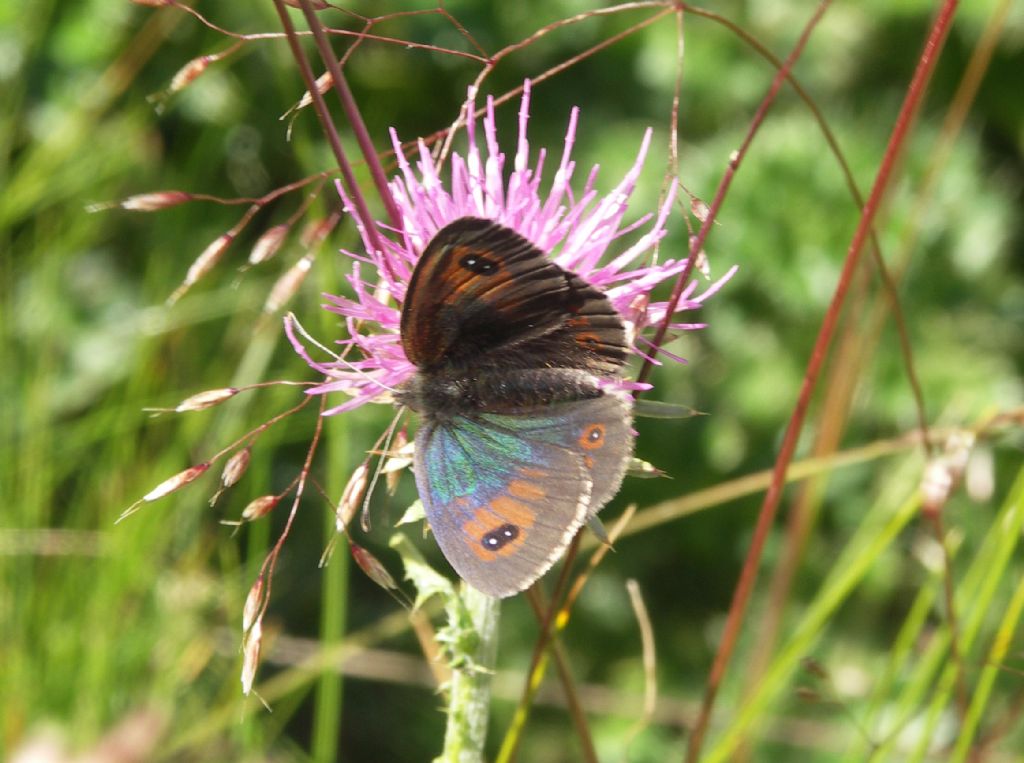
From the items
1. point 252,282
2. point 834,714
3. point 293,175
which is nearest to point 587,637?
point 834,714

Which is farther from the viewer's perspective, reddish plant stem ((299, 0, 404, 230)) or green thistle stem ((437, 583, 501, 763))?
green thistle stem ((437, 583, 501, 763))

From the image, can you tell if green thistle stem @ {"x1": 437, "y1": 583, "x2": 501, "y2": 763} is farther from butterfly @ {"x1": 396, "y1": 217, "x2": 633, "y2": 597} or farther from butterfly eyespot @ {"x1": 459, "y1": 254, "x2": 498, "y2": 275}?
butterfly eyespot @ {"x1": 459, "y1": 254, "x2": 498, "y2": 275}

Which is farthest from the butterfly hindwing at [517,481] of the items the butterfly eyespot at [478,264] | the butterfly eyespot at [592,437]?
the butterfly eyespot at [478,264]

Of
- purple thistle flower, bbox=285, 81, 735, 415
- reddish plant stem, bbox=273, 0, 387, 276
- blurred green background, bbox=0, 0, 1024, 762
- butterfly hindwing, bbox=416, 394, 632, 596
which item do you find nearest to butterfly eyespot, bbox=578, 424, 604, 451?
butterfly hindwing, bbox=416, 394, 632, 596

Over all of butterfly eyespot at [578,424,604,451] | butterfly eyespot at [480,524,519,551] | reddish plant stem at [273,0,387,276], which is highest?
reddish plant stem at [273,0,387,276]

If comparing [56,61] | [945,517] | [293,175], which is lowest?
[945,517]

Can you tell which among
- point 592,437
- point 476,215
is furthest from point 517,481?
point 476,215

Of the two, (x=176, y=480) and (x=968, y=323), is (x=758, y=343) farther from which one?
(x=176, y=480)
